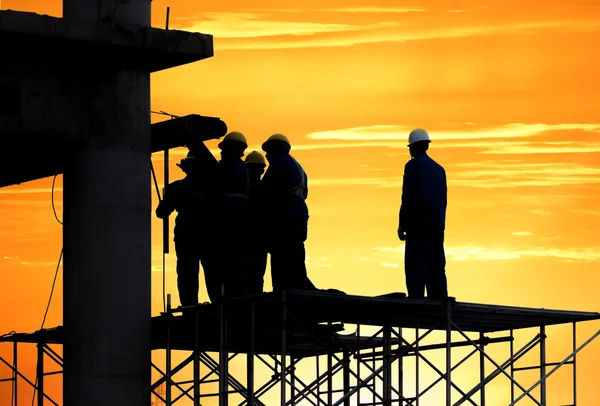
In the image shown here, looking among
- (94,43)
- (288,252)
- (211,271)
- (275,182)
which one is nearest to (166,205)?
(211,271)

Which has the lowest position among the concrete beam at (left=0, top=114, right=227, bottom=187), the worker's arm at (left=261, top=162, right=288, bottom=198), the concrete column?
the worker's arm at (left=261, top=162, right=288, bottom=198)

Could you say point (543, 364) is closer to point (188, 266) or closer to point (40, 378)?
point (188, 266)

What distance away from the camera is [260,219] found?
107ft

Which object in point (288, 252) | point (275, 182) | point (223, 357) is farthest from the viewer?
point (275, 182)

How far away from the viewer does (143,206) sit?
3139 centimetres

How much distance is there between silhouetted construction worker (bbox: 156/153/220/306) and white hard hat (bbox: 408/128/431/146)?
12.6 feet

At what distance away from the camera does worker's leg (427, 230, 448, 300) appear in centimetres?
Answer: 3164

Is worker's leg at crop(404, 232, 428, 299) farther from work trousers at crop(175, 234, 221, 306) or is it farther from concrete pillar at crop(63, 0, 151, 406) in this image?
concrete pillar at crop(63, 0, 151, 406)

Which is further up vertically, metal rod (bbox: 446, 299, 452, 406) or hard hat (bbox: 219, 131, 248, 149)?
hard hat (bbox: 219, 131, 248, 149)

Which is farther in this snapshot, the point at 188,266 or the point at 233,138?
the point at 188,266

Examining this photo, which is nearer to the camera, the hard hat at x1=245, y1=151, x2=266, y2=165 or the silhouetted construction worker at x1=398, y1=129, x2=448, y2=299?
the silhouetted construction worker at x1=398, y1=129, x2=448, y2=299

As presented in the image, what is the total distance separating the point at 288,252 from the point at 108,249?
3.27 metres

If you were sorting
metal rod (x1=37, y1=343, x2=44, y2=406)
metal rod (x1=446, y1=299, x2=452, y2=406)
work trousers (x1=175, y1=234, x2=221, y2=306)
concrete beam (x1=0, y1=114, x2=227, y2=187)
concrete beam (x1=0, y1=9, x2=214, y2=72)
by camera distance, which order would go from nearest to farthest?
concrete beam (x1=0, y1=9, x2=214, y2=72), concrete beam (x1=0, y1=114, x2=227, y2=187), metal rod (x1=446, y1=299, x2=452, y2=406), work trousers (x1=175, y1=234, x2=221, y2=306), metal rod (x1=37, y1=343, x2=44, y2=406)

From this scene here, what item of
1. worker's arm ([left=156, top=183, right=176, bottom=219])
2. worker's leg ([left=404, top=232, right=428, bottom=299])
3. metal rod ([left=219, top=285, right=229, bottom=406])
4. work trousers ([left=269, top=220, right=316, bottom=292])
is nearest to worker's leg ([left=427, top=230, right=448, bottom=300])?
worker's leg ([left=404, top=232, right=428, bottom=299])
